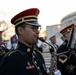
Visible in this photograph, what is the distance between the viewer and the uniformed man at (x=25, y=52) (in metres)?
3.70

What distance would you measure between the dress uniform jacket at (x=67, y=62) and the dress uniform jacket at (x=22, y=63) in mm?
2160

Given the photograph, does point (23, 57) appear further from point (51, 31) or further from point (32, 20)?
point (51, 31)

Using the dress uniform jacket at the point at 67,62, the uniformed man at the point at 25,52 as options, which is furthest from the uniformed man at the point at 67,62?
the uniformed man at the point at 25,52

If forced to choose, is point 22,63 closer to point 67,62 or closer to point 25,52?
point 25,52

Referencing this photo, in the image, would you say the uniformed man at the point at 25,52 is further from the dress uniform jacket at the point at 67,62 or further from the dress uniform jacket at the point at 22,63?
the dress uniform jacket at the point at 67,62

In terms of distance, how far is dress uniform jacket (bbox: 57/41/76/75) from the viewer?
6.20 meters

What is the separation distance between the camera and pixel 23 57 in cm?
386

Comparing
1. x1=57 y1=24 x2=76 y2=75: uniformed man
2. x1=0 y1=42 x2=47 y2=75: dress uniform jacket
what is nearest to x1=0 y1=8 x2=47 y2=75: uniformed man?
x1=0 y1=42 x2=47 y2=75: dress uniform jacket

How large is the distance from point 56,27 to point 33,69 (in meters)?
30.9

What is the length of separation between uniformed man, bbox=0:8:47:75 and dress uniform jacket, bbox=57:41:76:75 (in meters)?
2.12

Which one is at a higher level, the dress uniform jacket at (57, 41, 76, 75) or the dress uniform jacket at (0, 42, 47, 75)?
the dress uniform jacket at (0, 42, 47, 75)

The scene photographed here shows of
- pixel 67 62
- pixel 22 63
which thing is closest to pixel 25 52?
pixel 22 63

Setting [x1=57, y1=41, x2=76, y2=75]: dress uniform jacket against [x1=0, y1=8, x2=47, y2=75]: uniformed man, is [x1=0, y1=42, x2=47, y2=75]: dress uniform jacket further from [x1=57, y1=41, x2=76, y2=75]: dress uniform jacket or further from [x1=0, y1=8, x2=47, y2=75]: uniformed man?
[x1=57, y1=41, x2=76, y2=75]: dress uniform jacket

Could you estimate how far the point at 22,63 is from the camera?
12.4 ft
